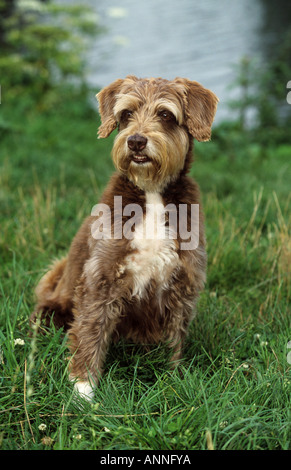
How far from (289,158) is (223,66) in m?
6.45

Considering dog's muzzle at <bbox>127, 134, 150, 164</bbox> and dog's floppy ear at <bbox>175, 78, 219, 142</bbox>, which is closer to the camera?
dog's muzzle at <bbox>127, 134, 150, 164</bbox>

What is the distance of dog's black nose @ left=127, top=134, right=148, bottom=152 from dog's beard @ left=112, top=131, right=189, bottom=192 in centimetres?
2

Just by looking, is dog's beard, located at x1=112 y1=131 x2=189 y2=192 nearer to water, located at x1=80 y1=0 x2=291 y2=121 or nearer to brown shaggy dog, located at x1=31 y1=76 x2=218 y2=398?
brown shaggy dog, located at x1=31 y1=76 x2=218 y2=398

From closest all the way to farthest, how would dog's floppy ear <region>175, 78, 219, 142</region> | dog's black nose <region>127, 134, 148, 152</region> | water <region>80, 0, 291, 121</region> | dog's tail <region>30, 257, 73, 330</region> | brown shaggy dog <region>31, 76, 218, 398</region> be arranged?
dog's black nose <region>127, 134, 148, 152</region>, brown shaggy dog <region>31, 76, 218, 398</region>, dog's floppy ear <region>175, 78, 219, 142</region>, dog's tail <region>30, 257, 73, 330</region>, water <region>80, 0, 291, 121</region>

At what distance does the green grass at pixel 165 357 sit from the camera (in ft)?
8.05

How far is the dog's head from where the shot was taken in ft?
9.67

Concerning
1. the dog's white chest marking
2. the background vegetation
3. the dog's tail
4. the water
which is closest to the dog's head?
the dog's white chest marking

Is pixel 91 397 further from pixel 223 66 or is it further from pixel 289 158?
pixel 223 66

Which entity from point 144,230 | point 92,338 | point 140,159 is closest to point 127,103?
point 140,159

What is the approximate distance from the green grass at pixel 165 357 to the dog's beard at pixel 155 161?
1056 mm

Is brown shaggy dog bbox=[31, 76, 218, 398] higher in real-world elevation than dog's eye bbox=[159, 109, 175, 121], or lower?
lower

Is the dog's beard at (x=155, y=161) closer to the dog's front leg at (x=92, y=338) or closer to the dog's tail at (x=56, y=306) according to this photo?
the dog's front leg at (x=92, y=338)

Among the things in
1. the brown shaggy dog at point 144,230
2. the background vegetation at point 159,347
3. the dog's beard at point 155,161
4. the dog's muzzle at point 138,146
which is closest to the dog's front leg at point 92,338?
the brown shaggy dog at point 144,230

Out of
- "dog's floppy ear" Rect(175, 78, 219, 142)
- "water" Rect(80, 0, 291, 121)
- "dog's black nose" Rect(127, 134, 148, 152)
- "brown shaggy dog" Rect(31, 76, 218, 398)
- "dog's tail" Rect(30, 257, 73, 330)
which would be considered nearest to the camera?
"dog's black nose" Rect(127, 134, 148, 152)
